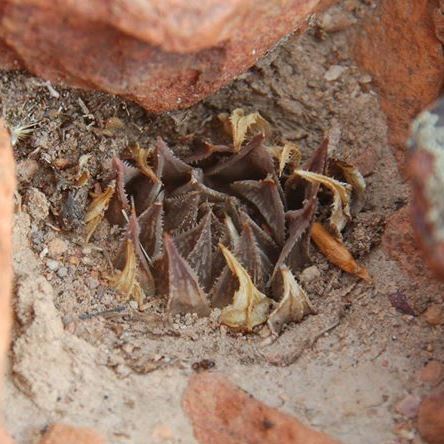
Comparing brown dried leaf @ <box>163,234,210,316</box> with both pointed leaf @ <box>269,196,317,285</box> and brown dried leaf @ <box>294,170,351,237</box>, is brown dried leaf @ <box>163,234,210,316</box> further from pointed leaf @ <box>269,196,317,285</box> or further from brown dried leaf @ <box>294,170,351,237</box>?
brown dried leaf @ <box>294,170,351,237</box>

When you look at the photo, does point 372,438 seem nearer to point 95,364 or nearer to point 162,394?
point 162,394

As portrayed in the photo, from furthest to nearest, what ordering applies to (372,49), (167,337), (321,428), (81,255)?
(372,49) → (81,255) → (167,337) → (321,428)

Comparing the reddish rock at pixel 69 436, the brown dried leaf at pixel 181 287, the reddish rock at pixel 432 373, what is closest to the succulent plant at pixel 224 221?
the brown dried leaf at pixel 181 287

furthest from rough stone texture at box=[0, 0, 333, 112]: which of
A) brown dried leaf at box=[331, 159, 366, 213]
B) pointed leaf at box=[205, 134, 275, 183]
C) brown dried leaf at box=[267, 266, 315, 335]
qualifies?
brown dried leaf at box=[267, 266, 315, 335]

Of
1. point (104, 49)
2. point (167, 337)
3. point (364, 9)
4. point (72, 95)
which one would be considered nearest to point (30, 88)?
point (72, 95)

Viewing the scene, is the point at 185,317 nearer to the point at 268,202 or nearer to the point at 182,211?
the point at 182,211

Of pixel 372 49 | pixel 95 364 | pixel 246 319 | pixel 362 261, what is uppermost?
pixel 372 49
